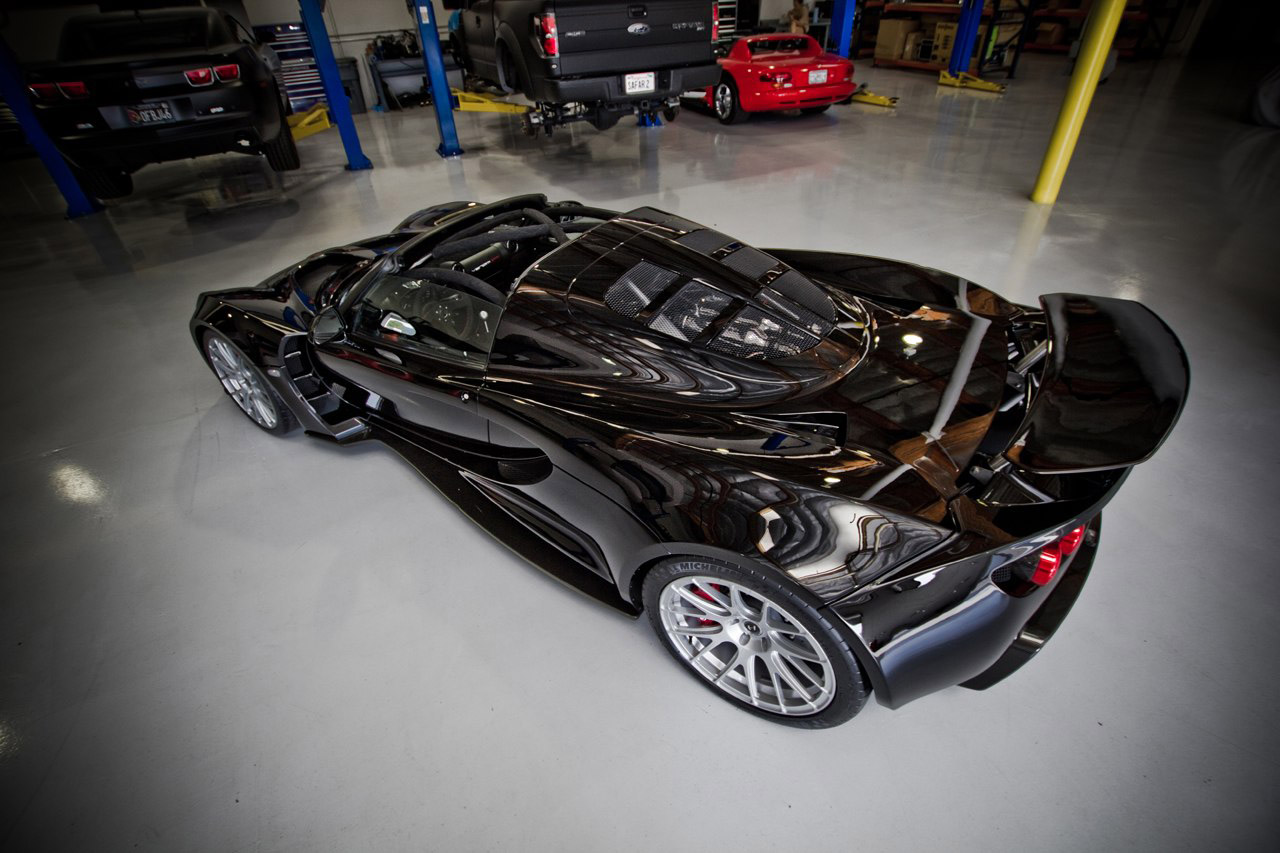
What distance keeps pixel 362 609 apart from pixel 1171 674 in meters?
2.52

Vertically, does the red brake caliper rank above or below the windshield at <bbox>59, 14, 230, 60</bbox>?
below

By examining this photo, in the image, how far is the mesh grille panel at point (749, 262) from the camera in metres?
1.89

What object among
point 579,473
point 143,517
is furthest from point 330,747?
point 143,517

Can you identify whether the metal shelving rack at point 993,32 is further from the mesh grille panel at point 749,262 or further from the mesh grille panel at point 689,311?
the mesh grille panel at point 689,311

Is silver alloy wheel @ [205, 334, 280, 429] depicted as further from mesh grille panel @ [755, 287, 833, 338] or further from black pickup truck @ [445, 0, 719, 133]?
black pickup truck @ [445, 0, 719, 133]

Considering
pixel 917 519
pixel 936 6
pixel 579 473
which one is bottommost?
pixel 579 473

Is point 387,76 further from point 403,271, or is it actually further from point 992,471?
point 992,471

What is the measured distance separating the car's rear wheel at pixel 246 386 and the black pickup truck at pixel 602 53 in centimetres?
398

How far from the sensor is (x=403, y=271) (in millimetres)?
2293

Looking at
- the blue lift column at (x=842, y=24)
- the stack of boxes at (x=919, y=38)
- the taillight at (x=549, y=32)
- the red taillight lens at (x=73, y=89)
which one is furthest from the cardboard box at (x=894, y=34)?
the red taillight lens at (x=73, y=89)

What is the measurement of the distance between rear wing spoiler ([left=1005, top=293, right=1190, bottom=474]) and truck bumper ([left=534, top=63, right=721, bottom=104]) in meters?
5.01

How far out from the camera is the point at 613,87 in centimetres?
554

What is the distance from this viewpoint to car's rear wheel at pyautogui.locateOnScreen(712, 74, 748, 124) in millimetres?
7812

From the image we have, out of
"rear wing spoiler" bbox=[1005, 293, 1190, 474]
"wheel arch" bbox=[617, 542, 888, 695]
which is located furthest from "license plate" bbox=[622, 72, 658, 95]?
"wheel arch" bbox=[617, 542, 888, 695]
